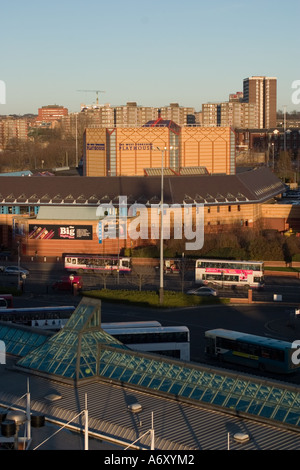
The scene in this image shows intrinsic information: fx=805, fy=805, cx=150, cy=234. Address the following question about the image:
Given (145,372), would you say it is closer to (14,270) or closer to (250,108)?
(14,270)

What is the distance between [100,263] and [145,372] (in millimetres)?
27442

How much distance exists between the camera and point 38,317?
30.2m

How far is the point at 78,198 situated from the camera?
51.6 m

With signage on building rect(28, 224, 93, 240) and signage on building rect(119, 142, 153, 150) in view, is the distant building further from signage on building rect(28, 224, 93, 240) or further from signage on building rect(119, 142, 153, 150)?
signage on building rect(28, 224, 93, 240)

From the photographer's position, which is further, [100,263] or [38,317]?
[100,263]

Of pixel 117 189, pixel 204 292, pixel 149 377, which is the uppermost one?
pixel 117 189

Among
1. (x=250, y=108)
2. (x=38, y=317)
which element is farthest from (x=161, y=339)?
(x=250, y=108)

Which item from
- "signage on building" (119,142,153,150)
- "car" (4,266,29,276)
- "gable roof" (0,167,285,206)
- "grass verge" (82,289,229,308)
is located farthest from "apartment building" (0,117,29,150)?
"grass verge" (82,289,229,308)

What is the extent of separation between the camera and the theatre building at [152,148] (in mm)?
60469

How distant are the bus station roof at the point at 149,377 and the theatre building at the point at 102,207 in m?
26.9
